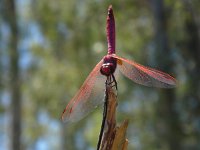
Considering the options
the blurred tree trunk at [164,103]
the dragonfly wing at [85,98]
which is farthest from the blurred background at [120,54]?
the dragonfly wing at [85,98]

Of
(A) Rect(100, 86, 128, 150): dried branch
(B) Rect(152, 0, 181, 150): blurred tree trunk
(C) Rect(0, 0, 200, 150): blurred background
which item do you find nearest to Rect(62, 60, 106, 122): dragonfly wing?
(A) Rect(100, 86, 128, 150): dried branch

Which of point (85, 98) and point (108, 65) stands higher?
point (108, 65)

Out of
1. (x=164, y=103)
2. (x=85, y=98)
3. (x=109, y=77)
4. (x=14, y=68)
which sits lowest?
(x=164, y=103)

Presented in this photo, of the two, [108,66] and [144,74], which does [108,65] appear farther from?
[144,74]

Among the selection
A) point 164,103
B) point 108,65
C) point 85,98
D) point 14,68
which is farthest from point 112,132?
point 14,68

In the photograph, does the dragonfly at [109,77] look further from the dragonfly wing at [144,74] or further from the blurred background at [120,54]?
the blurred background at [120,54]

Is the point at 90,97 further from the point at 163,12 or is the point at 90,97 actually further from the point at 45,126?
the point at 45,126
